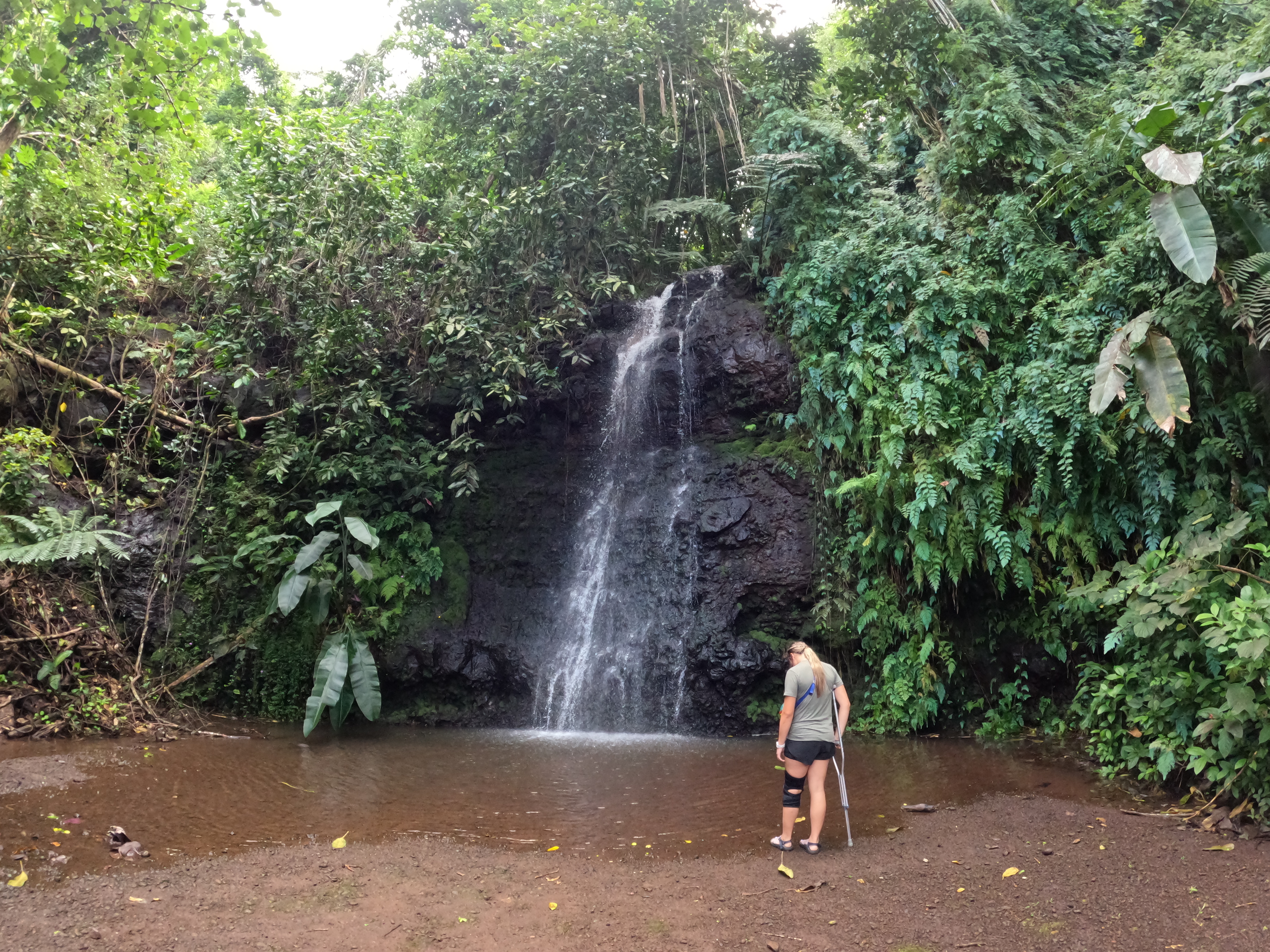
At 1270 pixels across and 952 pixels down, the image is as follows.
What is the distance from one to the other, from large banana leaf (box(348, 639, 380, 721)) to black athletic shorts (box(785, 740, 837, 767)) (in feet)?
18.4

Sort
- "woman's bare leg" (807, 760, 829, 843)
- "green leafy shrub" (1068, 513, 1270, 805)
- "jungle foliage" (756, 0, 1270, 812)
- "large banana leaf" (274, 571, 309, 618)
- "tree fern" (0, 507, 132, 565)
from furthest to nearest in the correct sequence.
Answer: "large banana leaf" (274, 571, 309, 618) → "tree fern" (0, 507, 132, 565) → "jungle foliage" (756, 0, 1270, 812) → "green leafy shrub" (1068, 513, 1270, 805) → "woman's bare leg" (807, 760, 829, 843)

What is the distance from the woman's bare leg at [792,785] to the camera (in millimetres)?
5414

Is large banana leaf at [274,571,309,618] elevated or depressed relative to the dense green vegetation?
depressed

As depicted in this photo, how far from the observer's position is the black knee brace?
17.8 feet

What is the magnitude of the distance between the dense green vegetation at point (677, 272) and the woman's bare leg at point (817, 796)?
2.88 meters

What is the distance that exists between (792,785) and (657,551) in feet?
19.5

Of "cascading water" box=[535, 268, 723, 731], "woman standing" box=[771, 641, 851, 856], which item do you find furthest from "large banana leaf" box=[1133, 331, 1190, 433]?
"cascading water" box=[535, 268, 723, 731]

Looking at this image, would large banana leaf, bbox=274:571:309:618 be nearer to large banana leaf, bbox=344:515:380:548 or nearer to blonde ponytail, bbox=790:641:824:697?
large banana leaf, bbox=344:515:380:548

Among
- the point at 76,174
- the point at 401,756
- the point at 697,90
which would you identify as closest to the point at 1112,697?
the point at 401,756

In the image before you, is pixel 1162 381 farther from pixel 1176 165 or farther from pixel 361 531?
pixel 361 531

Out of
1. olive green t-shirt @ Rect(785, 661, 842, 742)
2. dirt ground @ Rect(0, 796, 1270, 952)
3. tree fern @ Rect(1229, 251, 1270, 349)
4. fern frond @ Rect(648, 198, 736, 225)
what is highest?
fern frond @ Rect(648, 198, 736, 225)

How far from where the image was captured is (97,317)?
474 inches

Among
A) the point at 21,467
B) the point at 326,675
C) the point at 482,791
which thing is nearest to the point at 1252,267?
the point at 482,791

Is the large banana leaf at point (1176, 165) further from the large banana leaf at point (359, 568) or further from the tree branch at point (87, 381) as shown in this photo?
the tree branch at point (87, 381)
